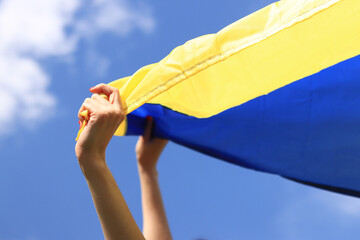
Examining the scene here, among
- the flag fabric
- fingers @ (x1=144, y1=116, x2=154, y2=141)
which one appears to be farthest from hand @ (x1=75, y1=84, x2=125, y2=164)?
fingers @ (x1=144, y1=116, x2=154, y2=141)

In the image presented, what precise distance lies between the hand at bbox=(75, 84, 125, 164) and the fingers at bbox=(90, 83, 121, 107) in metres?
0.03

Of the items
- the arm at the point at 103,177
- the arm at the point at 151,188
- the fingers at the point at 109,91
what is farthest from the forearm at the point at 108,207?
the arm at the point at 151,188

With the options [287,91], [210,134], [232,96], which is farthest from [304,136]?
[232,96]

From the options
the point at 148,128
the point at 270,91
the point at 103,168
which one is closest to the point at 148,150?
the point at 148,128

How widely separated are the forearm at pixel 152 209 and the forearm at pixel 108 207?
1.92ft

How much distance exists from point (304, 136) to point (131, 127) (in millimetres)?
719

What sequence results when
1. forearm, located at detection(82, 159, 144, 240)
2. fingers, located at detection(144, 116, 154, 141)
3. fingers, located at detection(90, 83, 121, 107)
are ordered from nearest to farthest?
forearm, located at detection(82, 159, 144, 240) < fingers, located at detection(90, 83, 121, 107) < fingers, located at detection(144, 116, 154, 141)

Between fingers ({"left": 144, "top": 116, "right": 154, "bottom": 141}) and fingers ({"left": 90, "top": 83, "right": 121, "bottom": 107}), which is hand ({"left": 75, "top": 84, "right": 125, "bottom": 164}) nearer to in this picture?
fingers ({"left": 90, "top": 83, "right": 121, "bottom": 107})

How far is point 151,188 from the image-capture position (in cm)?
162

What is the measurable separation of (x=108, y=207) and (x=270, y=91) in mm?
648

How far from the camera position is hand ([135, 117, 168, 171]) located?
1648 millimetres

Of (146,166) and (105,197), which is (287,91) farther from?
(105,197)

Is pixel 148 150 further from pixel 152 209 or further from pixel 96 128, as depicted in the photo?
pixel 96 128

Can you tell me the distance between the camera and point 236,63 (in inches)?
45.3
